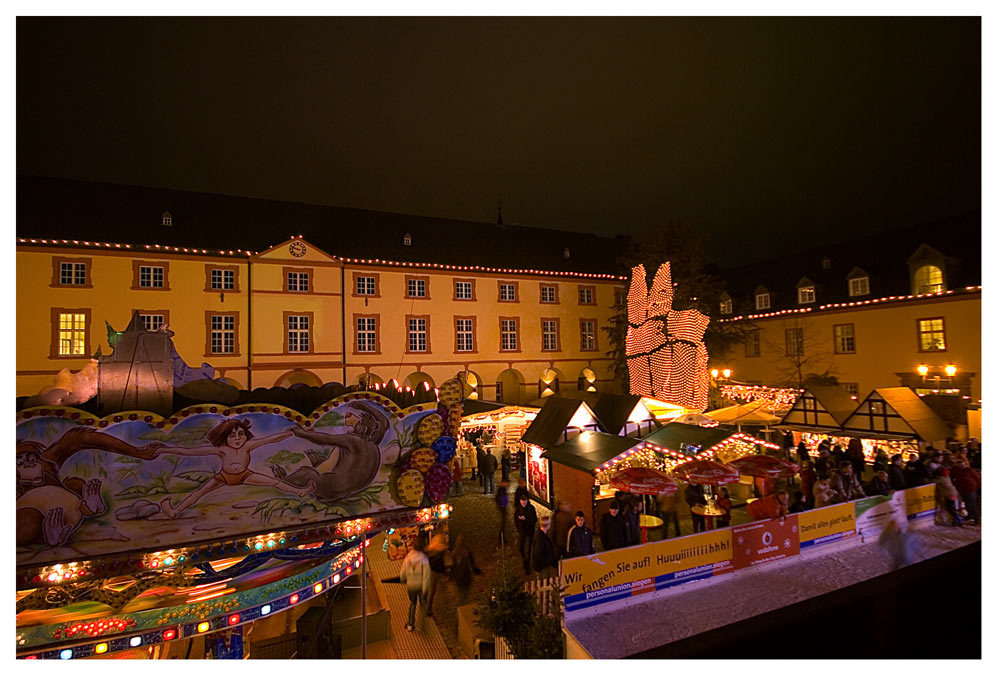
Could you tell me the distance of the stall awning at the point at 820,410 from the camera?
16.1 metres

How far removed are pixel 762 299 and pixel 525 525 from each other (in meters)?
26.7

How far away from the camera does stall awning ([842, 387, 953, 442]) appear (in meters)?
14.2

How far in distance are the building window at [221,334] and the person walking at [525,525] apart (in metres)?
18.2

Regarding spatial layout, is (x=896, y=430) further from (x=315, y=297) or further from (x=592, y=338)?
(x=315, y=297)

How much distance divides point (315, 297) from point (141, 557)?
19.7m

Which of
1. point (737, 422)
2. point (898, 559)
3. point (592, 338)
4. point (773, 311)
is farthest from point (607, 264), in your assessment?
point (898, 559)

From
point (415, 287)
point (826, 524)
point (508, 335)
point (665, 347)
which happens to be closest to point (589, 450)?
point (826, 524)

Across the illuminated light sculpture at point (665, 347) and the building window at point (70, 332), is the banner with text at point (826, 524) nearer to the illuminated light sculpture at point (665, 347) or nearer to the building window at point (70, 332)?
the illuminated light sculpture at point (665, 347)

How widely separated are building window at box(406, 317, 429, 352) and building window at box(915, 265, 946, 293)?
2453 centimetres

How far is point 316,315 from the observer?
2295 cm

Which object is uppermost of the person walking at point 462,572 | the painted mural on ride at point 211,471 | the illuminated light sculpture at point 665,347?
the illuminated light sculpture at point 665,347

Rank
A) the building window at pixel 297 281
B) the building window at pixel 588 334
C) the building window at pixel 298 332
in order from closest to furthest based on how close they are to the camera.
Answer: the building window at pixel 298 332, the building window at pixel 297 281, the building window at pixel 588 334

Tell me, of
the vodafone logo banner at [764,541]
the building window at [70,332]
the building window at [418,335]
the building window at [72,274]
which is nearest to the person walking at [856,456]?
the vodafone logo banner at [764,541]

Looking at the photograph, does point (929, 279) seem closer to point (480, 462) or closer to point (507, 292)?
point (507, 292)
